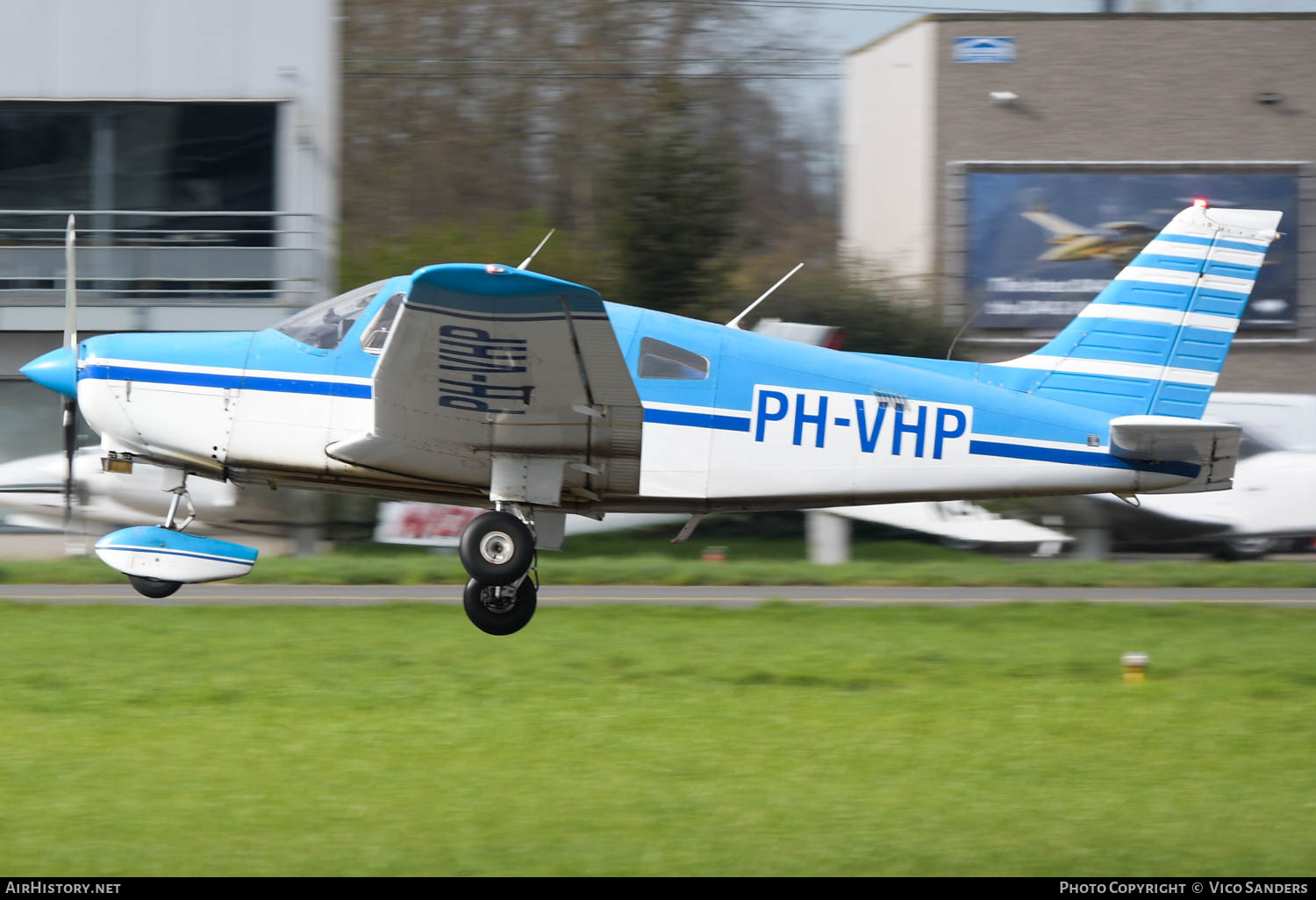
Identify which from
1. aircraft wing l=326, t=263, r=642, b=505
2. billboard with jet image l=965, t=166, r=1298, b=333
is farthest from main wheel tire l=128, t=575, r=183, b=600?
billboard with jet image l=965, t=166, r=1298, b=333

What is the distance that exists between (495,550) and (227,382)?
183 cm

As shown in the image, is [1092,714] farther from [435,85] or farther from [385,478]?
[435,85]

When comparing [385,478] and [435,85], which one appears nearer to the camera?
[385,478]

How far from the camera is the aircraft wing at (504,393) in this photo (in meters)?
7.05

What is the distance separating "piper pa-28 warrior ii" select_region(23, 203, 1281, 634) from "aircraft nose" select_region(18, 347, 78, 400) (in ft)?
0.04

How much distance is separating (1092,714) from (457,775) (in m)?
4.06

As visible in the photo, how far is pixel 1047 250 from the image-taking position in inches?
843

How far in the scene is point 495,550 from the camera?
7809 mm

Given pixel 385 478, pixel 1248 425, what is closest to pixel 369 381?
pixel 385 478

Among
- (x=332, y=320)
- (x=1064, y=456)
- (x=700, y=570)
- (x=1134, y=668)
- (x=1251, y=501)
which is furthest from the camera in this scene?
(x=1251, y=501)

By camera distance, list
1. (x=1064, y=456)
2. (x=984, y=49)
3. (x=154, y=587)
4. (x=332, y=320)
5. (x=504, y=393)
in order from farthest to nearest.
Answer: (x=984, y=49) < (x=1064, y=456) < (x=154, y=587) < (x=332, y=320) < (x=504, y=393)

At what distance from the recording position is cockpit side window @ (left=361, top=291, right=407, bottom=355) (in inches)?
310

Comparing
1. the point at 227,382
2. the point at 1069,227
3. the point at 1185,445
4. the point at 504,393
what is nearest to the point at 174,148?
the point at 227,382

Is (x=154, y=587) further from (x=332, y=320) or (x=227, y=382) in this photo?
(x=332, y=320)
